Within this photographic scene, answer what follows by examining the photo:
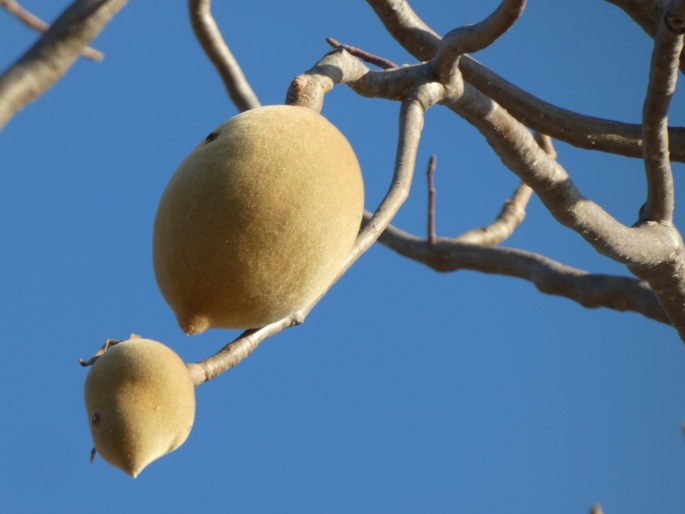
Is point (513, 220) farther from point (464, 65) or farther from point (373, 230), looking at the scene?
point (373, 230)

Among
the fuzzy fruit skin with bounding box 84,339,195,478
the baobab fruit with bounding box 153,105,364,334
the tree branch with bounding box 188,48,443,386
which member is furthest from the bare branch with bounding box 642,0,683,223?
the fuzzy fruit skin with bounding box 84,339,195,478

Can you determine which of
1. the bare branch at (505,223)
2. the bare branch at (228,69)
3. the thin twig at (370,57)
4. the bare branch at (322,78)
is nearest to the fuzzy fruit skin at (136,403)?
the bare branch at (322,78)

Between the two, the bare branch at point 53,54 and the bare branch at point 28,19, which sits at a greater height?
the bare branch at point 28,19

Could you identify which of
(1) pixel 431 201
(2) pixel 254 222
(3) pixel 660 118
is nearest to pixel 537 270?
(1) pixel 431 201

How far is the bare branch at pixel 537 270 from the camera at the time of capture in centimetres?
187

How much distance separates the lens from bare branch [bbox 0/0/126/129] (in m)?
0.54

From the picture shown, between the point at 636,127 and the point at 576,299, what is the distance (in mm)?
546

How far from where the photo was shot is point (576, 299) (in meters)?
2.02

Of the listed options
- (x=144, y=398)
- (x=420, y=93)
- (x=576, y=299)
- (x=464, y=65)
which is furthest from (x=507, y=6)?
(x=576, y=299)

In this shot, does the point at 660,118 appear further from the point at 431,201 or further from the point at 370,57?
the point at 431,201

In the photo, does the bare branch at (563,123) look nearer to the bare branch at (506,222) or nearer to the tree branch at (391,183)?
the tree branch at (391,183)

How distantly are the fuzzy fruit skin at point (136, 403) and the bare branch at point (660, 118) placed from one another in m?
0.85

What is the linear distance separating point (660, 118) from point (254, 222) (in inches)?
31.8

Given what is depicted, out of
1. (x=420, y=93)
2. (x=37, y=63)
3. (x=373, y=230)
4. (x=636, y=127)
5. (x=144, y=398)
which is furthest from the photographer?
(x=636, y=127)
